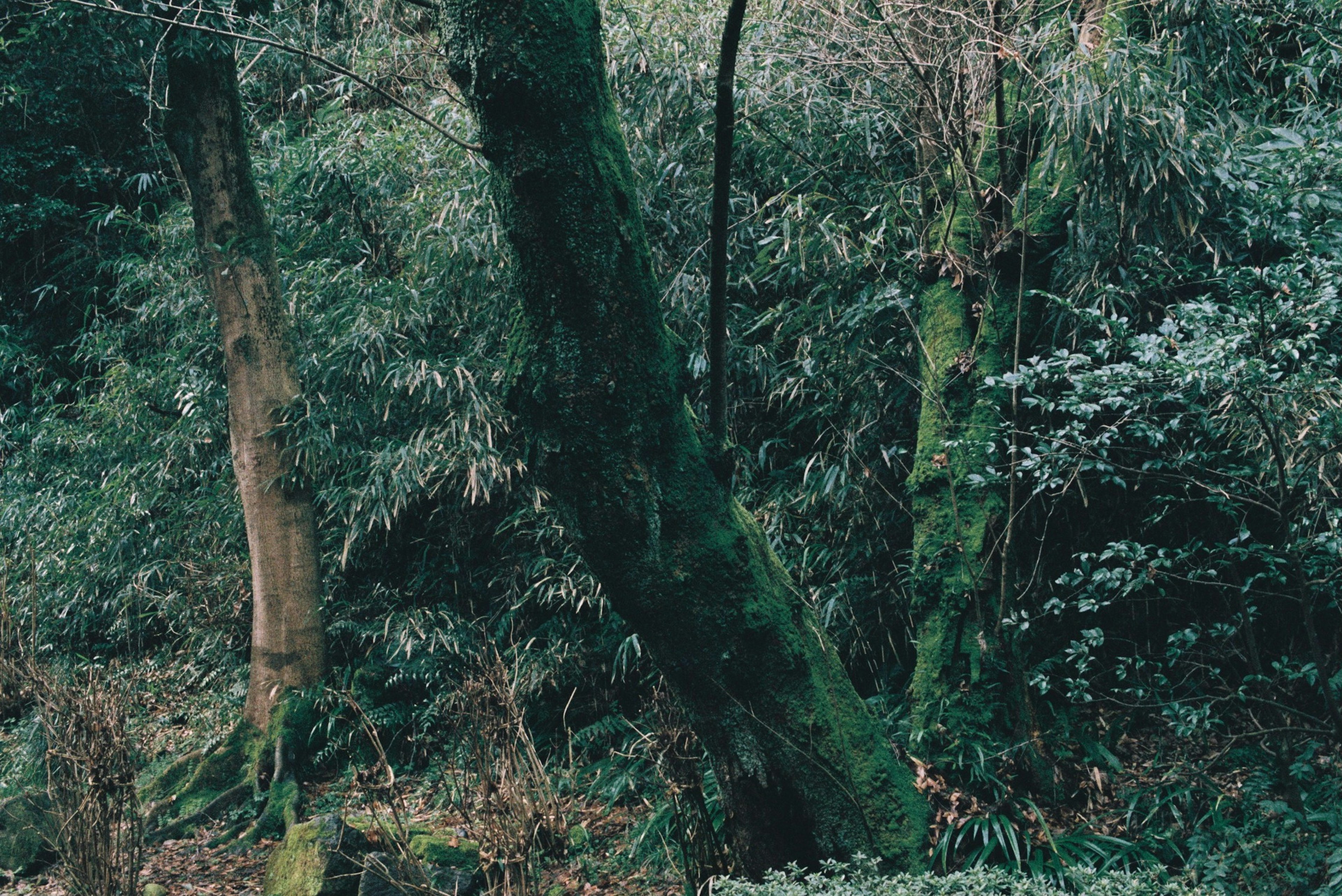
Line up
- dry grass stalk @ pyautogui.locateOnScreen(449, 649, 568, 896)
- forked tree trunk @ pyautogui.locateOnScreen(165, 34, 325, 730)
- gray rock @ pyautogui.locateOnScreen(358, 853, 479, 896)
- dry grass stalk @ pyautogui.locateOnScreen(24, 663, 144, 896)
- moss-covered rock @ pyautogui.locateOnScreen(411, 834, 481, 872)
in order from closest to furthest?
dry grass stalk @ pyautogui.locateOnScreen(449, 649, 568, 896)
gray rock @ pyautogui.locateOnScreen(358, 853, 479, 896)
dry grass stalk @ pyautogui.locateOnScreen(24, 663, 144, 896)
moss-covered rock @ pyautogui.locateOnScreen(411, 834, 481, 872)
forked tree trunk @ pyautogui.locateOnScreen(165, 34, 325, 730)

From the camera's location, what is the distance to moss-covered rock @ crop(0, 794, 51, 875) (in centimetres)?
427

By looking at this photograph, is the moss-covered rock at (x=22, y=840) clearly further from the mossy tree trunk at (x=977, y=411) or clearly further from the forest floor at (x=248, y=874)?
the mossy tree trunk at (x=977, y=411)

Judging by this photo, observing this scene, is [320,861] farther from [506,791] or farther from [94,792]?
[506,791]

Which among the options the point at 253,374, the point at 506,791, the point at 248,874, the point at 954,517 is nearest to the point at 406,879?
the point at 506,791

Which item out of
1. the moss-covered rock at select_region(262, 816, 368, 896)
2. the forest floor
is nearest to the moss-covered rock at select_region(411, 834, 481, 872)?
the moss-covered rock at select_region(262, 816, 368, 896)

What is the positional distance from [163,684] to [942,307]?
17.3 ft

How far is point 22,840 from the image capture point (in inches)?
170

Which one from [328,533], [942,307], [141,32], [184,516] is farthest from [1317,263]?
[184,516]

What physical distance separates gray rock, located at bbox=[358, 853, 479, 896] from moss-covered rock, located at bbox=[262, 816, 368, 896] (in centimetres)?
7

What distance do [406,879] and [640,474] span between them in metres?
1.92

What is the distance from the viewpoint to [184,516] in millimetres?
5859

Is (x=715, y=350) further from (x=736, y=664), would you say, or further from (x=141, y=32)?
(x=141, y=32)

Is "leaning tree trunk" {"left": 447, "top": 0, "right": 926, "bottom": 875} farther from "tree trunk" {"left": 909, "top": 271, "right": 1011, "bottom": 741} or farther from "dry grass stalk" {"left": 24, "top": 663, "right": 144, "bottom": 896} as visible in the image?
"dry grass stalk" {"left": 24, "top": 663, "right": 144, "bottom": 896}

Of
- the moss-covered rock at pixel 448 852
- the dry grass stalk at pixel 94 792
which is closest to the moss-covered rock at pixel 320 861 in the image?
the moss-covered rock at pixel 448 852
